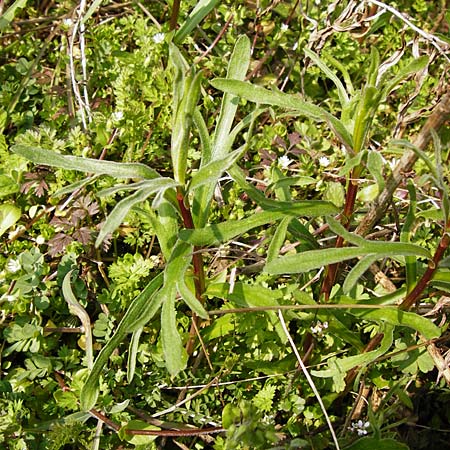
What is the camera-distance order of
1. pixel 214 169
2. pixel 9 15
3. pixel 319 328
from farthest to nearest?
pixel 9 15, pixel 319 328, pixel 214 169

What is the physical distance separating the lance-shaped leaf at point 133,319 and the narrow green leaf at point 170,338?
3cm

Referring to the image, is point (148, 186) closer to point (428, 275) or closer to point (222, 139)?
point (222, 139)

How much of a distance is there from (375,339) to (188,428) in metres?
0.70

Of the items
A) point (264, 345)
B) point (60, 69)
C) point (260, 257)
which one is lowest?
point (264, 345)

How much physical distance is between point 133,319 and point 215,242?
0.31m

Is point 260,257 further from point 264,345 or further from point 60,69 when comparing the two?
point 60,69

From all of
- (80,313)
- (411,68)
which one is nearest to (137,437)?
(80,313)

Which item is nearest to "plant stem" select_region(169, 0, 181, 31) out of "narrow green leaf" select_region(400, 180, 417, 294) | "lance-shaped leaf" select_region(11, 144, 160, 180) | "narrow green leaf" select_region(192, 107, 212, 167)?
"narrow green leaf" select_region(192, 107, 212, 167)

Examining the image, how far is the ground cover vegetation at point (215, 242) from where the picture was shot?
1836 mm

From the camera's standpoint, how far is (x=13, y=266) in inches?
95.6

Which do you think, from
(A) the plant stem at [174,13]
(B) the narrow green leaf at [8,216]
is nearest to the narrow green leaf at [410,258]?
(A) the plant stem at [174,13]

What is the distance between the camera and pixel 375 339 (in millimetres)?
2119

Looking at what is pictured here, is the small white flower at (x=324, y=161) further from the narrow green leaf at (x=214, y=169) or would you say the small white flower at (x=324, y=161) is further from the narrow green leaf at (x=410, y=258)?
the narrow green leaf at (x=214, y=169)

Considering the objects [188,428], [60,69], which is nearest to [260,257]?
[188,428]
